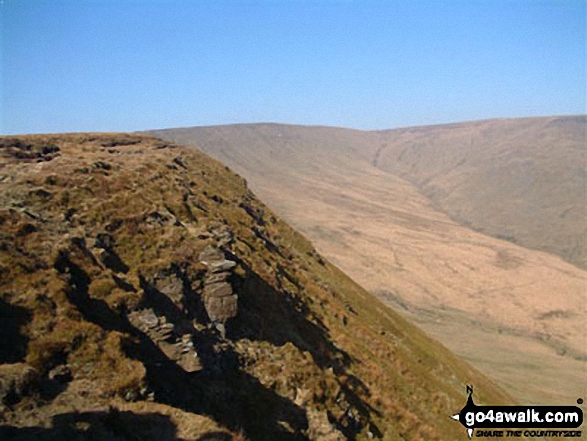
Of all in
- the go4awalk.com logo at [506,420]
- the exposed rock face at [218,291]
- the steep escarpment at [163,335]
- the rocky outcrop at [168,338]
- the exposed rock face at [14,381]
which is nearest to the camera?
the exposed rock face at [14,381]

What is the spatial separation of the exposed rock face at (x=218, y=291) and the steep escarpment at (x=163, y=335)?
Result: 79 mm

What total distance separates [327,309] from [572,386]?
72524 millimetres

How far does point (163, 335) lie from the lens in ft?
66.9

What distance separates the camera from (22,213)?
81.8ft

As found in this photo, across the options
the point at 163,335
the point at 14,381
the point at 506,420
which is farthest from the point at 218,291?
the point at 506,420

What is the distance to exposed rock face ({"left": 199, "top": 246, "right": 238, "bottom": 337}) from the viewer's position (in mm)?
Answer: 25094

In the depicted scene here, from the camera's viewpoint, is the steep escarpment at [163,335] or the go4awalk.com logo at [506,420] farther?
the go4awalk.com logo at [506,420]

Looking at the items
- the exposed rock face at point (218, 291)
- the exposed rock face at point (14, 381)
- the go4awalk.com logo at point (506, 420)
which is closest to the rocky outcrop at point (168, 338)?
the exposed rock face at point (218, 291)

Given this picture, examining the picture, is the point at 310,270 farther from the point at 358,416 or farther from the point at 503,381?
the point at 503,381

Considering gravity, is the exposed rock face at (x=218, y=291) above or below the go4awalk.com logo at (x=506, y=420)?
above

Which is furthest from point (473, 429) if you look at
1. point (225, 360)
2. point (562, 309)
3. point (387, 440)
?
point (562, 309)

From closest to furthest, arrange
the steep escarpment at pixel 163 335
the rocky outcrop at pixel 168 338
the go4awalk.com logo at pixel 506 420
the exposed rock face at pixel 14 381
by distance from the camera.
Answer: the exposed rock face at pixel 14 381, the steep escarpment at pixel 163 335, the rocky outcrop at pixel 168 338, the go4awalk.com logo at pixel 506 420

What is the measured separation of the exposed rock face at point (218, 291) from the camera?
25.1 metres

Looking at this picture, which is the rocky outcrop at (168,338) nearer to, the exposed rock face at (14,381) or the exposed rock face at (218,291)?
the exposed rock face at (218,291)
